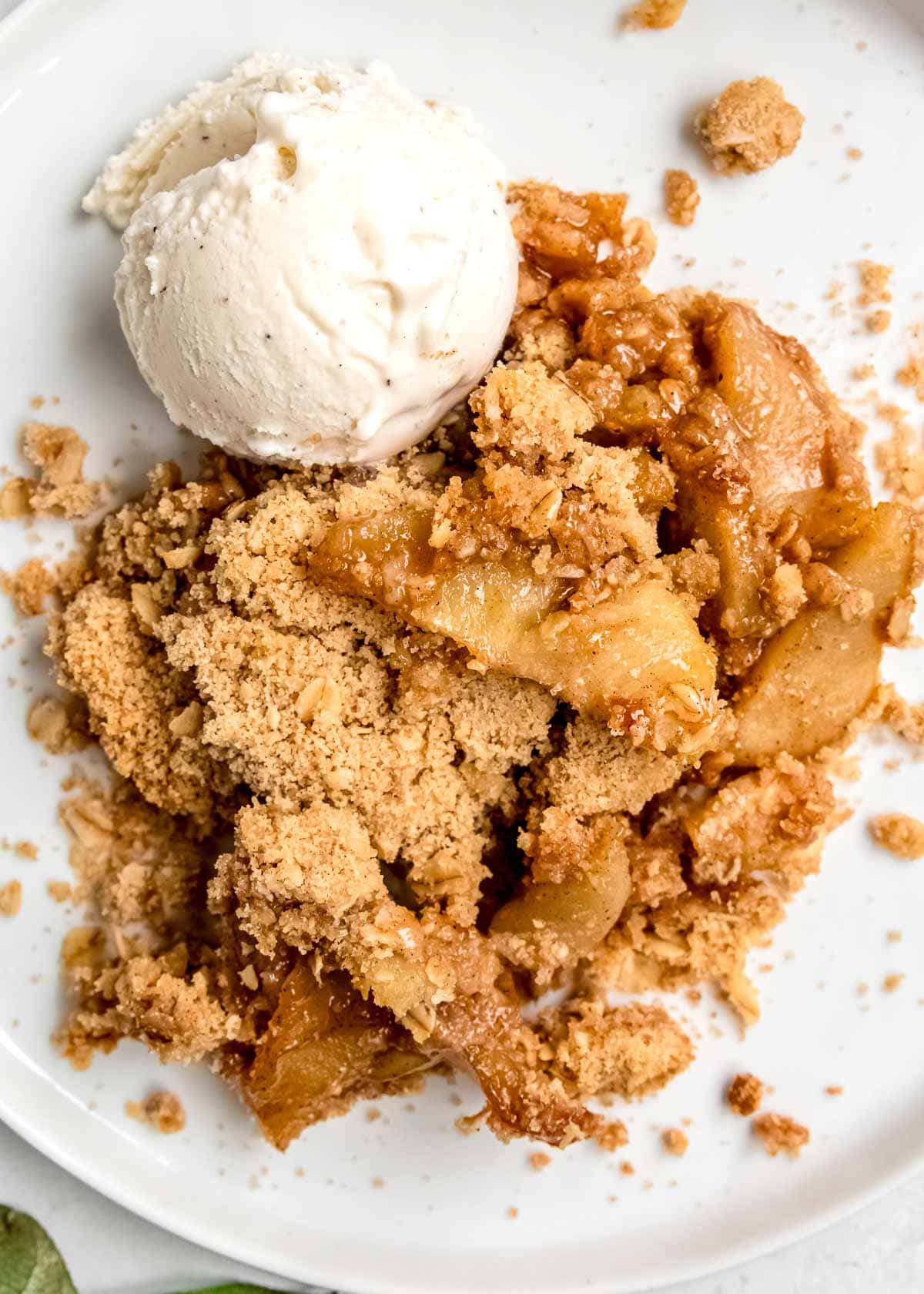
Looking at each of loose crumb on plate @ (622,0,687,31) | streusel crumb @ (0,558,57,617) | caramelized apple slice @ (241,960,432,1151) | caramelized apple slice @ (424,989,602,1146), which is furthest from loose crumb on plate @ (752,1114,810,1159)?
loose crumb on plate @ (622,0,687,31)

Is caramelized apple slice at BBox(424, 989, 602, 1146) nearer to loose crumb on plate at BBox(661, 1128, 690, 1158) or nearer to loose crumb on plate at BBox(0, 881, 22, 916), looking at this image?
loose crumb on plate at BBox(661, 1128, 690, 1158)

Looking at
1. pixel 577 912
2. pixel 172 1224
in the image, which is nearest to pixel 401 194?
pixel 577 912

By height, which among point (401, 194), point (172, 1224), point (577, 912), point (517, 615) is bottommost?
point (172, 1224)

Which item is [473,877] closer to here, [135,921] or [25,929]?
[135,921]

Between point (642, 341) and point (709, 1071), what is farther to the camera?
point (709, 1071)

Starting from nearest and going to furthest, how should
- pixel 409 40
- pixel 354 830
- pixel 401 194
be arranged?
1. pixel 401 194
2. pixel 354 830
3. pixel 409 40

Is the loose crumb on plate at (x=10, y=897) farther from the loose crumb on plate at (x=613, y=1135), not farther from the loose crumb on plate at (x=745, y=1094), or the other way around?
the loose crumb on plate at (x=745, y=1094)
